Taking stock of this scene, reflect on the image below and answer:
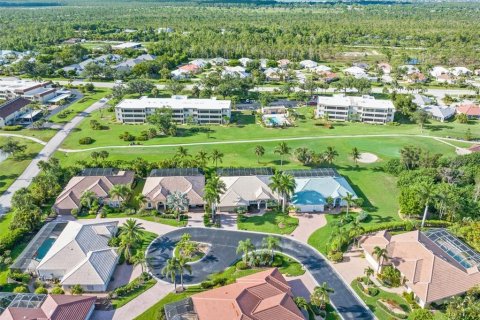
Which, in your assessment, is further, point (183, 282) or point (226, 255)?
point (226, 255)

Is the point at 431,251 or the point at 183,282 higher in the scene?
the point at 431,251

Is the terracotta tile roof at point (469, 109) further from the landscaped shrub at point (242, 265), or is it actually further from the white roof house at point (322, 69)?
the landscaped shrub at point (242, 265)

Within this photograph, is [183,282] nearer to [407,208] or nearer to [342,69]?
[407,208]

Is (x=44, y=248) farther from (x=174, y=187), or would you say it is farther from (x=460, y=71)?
(x=460, y=71)

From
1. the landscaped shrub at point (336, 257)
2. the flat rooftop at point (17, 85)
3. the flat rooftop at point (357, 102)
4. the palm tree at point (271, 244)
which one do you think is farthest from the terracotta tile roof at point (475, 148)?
the flat rooftop at point (17, 85)

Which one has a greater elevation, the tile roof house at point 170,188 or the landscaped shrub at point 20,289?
the tile roof house at point 170,188

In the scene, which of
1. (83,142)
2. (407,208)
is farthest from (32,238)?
(407,208)

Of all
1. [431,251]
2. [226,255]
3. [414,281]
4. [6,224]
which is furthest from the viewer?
[6,224]

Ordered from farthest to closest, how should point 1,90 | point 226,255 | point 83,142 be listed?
point 1,90
point 83,142
point 226,255
